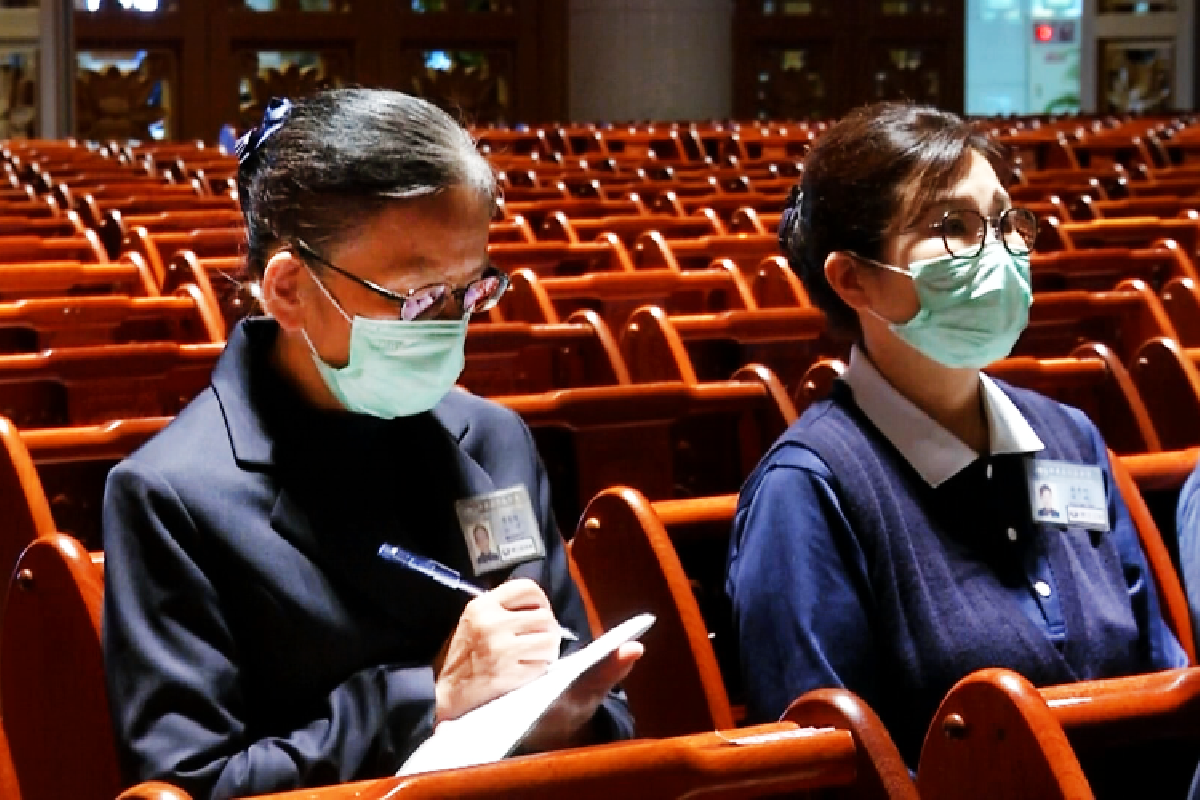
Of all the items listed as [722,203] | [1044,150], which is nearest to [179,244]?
[722,203]

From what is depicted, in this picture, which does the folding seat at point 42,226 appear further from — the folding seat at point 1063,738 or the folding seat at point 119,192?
the folding seat at point 1063,738

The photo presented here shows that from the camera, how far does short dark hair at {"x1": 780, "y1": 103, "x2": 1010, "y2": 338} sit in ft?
7.33

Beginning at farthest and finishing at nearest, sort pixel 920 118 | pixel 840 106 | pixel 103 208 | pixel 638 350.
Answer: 1. pixel 840 106
2. pixel 103 208
3. pixel 638 350
4. pixel 920 118

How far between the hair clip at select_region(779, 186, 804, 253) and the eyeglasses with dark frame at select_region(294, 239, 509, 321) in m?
0.66

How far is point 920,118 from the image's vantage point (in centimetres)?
227

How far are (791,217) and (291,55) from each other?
16345 mm

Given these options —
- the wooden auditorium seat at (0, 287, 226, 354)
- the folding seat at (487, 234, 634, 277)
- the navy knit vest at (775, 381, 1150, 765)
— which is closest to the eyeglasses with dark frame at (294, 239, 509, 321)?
the navy knit vest at (775, 381, 1150, 765)

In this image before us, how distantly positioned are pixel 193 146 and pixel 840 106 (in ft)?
27.0

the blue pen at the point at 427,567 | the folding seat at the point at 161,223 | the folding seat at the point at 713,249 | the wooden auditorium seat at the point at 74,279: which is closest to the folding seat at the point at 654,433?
the blue pen at the point at 427,567

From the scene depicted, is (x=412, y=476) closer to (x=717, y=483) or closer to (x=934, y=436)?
(x=934, y=436)

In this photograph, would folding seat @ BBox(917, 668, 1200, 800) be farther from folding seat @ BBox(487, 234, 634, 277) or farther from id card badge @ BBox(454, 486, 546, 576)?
folding seat @ BBox(487, 234, 634, 277)

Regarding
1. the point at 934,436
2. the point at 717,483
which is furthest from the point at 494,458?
the point at 717,483

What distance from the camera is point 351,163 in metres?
1.76

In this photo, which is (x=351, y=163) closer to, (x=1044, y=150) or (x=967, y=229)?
(x=967, y=229)
